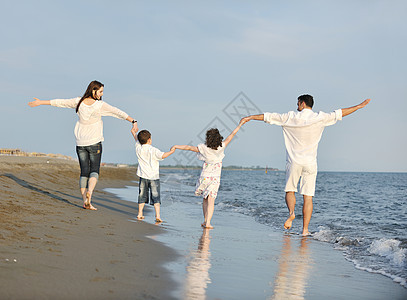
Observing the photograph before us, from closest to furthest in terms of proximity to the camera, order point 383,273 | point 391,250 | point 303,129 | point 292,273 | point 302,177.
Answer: point 292,273, point 383,273, point 391,250, point 303,129, point 302,177

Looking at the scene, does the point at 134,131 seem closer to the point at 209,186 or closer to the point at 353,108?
the point at 209,186

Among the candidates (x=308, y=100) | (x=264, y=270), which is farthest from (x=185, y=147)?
(x=264, y=270)

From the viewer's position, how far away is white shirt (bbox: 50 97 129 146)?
22.6 ft

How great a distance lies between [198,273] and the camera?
3691 mm

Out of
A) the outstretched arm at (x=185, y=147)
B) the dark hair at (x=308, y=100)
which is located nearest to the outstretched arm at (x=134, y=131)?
the outstretched arm at (x=185, y=147)

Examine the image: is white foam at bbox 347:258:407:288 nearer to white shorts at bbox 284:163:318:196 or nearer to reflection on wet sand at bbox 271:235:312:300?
reflection on wet sand at bbox 271:235:312:300

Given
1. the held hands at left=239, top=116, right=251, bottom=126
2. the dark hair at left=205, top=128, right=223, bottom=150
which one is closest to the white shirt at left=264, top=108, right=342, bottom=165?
the held hands at left=239, top=116, right=251, bottom=126

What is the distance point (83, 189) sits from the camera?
732 cm

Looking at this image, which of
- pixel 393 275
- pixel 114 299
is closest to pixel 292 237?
pixel 393 275

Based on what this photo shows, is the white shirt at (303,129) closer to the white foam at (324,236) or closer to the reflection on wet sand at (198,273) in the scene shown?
the white foam at (324,236)

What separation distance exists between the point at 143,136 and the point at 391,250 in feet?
14.2

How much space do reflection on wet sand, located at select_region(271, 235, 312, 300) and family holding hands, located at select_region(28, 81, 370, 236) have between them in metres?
1.10

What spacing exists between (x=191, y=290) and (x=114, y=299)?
66 cm

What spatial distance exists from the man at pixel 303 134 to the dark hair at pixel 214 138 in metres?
0.90
